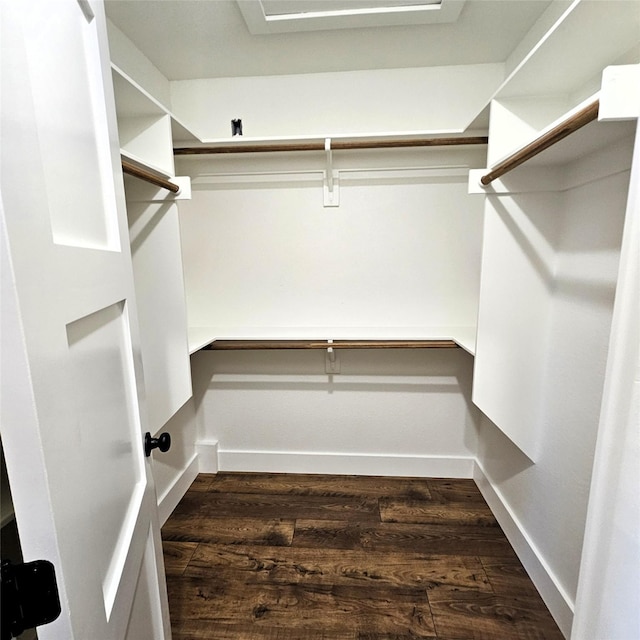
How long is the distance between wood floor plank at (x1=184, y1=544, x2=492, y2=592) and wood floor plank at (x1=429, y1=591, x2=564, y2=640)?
0.05 m

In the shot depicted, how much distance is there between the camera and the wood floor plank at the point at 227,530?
69.8 inches

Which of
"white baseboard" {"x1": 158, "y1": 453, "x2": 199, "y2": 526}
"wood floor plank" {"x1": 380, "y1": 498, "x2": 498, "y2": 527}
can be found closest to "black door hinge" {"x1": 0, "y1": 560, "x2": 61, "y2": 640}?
"white baseboard" {"x1": 158, "y1": 453, "x2": 199, "y2": 526}

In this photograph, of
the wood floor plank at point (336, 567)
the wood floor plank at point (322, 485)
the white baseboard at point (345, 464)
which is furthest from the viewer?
the white baseboard at point (345, 464)

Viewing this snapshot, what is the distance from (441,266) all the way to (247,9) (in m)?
1.50

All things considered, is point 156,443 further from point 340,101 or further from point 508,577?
point 340,101

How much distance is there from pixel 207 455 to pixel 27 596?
2.00 m

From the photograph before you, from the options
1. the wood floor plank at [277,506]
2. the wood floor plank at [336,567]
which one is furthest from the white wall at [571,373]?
the wood floor plank at [277,506]

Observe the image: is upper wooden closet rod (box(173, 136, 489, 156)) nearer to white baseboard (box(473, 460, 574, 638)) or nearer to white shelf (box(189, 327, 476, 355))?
white shelf (box(189, 327, 476, 355))

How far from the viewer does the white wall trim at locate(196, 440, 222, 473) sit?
231 centimetres

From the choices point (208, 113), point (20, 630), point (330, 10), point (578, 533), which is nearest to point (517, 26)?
point (330, 10)

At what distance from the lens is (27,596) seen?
0.44 m

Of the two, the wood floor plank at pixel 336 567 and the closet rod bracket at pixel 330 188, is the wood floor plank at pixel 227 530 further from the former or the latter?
the closet rod bracket at pixel 330 188

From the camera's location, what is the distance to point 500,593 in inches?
58.0

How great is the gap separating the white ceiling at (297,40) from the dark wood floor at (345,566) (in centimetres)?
236
